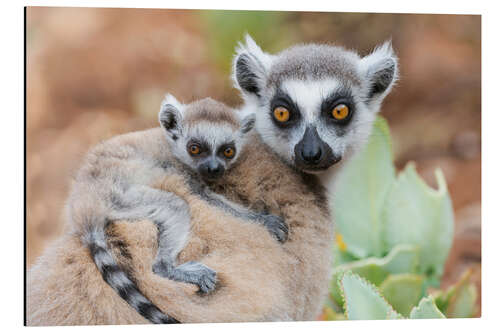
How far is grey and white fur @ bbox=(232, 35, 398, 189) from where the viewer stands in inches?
138

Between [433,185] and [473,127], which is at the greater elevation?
[473,127]

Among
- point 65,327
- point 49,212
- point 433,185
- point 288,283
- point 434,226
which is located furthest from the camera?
point 433,185

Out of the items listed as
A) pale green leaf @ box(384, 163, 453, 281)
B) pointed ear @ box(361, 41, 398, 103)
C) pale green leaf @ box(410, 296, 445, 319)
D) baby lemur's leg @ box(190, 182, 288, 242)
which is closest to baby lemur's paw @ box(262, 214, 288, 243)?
baby lemur's leg @ box(190, 182, 288, 242)

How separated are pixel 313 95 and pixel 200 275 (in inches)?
44.4

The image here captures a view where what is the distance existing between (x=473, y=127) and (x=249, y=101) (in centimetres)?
173

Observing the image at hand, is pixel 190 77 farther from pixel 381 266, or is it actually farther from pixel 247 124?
pixel 381 266

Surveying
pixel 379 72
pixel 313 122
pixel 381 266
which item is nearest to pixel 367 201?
pixel 381 266

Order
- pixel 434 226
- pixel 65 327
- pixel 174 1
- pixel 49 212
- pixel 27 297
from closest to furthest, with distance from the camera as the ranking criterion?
pixel 65 327 → pixel 27 297 → pixel 49 212 → pixel 174 1 → pixel 434 226

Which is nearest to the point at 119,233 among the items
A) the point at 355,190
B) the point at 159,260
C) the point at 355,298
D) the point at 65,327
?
the point at 159,260

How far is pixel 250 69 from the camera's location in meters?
3.70

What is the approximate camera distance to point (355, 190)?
443 cm

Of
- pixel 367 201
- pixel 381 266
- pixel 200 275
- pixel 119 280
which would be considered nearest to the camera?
pixel 119 280

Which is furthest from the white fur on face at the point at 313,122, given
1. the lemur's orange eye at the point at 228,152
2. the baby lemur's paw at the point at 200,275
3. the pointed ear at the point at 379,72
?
the baby lemur's paw at the point at 200,275

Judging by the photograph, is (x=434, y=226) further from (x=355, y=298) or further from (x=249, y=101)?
(x=249, y=101)
